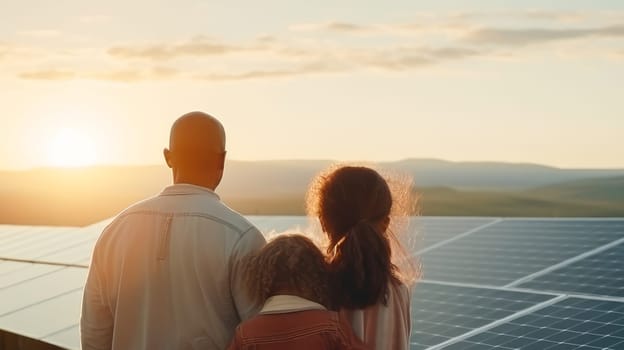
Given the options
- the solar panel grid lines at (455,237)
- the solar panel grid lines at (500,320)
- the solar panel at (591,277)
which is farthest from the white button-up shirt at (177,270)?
the solar panel grid lines at (455,237)

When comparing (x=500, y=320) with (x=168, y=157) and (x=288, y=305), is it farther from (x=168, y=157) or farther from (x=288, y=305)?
(x=288, y=305)

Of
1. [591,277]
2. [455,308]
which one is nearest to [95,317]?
[455,308]

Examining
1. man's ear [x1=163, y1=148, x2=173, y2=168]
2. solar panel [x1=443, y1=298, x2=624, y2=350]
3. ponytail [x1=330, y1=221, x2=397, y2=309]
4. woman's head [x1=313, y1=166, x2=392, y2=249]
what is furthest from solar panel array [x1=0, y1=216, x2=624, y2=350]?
man's ear [x1=163, y1=148, x2=173, y2=168]

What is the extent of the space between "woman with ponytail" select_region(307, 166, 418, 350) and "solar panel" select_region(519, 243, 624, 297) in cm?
615

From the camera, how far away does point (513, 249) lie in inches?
531

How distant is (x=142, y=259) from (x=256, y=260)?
822 mm

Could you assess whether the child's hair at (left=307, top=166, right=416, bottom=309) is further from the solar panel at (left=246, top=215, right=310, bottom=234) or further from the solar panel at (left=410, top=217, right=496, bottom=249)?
the solar panel at (left=246, top=215, right=310, bottom=234)

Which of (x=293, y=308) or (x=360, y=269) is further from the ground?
(x=360, y=269)

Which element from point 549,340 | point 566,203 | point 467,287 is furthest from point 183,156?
point 566,203

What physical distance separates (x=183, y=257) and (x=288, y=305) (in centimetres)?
76

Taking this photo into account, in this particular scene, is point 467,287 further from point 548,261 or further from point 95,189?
point 95,189

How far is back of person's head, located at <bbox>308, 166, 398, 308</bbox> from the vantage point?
14.5ft

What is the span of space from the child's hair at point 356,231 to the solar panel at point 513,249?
Answer: 23.3 feet

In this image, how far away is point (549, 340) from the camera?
8430 millimetres
